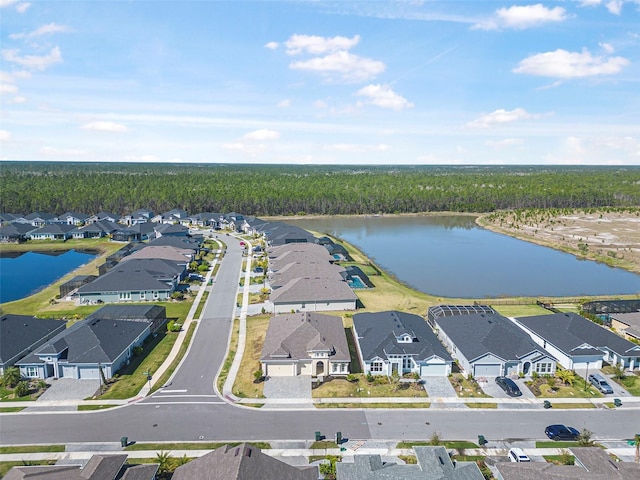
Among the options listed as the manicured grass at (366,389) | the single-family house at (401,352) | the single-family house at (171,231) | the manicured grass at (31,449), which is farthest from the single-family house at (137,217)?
the manicured grass at (366,389)

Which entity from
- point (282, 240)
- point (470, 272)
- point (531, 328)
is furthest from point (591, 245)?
point (282, 240)

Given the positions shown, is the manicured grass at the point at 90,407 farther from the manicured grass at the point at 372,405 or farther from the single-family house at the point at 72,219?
the single-family house at the point at 72,219

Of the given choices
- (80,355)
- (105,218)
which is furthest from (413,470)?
(105,218)

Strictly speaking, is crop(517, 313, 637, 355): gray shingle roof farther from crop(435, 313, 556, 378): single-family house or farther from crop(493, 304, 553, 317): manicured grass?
crop(493, 304, 553, 317): manicured grass

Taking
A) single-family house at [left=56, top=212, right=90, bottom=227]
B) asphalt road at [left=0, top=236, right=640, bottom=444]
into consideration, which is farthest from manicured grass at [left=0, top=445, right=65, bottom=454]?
single-family house at [left=56, top=212, right=90, bottom=227]

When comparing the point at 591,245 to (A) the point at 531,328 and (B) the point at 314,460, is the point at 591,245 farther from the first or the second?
(B) the point at 314,460

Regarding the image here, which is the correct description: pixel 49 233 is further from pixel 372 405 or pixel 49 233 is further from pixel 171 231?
pixel 372 405
